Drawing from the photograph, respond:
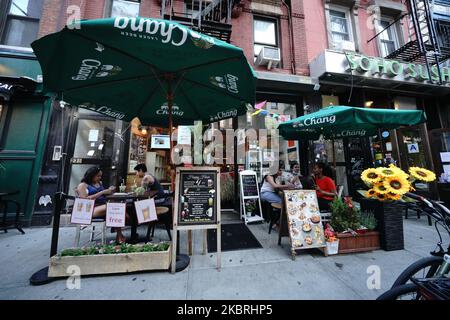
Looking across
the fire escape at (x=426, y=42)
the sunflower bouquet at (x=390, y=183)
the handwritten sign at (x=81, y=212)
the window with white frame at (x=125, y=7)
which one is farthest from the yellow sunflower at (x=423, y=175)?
the window with white frame at (x=125, y=7)

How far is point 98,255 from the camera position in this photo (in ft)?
8.71

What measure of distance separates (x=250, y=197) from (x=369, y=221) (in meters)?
2.77

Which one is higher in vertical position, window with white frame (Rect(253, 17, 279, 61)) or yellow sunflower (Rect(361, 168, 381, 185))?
window with white frame (Rect(253, 17, 279, 61))

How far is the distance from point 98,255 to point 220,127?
527 cm

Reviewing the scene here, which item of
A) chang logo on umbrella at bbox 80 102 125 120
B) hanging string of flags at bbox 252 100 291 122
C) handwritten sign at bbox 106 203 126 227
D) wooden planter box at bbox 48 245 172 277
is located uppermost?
hanging string of flags at bbox 252 100 291 122

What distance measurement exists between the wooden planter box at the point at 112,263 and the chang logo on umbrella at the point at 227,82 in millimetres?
2699

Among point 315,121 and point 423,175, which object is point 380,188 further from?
point 315,121

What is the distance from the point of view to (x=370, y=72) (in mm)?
6281

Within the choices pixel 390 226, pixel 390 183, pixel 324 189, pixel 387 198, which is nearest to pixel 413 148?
pixel 324 189

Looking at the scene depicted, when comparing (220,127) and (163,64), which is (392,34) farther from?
(163,64)

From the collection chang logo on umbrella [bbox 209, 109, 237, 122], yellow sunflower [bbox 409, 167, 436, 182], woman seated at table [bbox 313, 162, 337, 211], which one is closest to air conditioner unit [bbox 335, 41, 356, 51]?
woman seated at table [bbox 313, 162, 337, 211]

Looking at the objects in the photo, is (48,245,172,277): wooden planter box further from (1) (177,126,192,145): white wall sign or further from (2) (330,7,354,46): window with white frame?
(2) (330,7,354,46): window with white frame

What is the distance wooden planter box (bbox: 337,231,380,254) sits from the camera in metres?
3.29

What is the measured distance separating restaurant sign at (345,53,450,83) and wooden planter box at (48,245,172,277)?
7562mm
